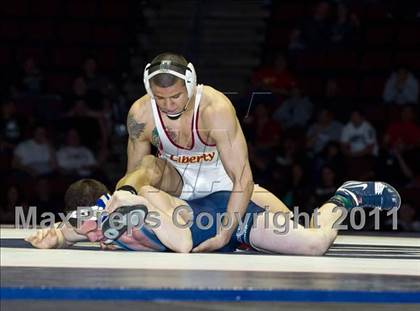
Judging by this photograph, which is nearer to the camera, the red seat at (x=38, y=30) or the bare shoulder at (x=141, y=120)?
the bare shoulder at (x=141, y=120)

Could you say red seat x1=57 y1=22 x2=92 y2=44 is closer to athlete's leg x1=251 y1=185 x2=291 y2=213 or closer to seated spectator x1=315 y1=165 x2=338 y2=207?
seated spectator x1=315 y1=165 x2=338 y2=207

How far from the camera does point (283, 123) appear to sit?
32.0 feet

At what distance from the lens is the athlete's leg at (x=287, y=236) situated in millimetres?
4984

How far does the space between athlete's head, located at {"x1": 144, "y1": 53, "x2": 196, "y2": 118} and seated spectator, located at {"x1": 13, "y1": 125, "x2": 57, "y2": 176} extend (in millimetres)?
4802

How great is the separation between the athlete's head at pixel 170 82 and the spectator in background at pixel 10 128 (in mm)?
5104

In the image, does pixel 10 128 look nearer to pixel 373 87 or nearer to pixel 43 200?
pixel 43 200

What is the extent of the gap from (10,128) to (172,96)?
528 centimetres

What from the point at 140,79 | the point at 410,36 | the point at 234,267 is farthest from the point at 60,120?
the point at 234,267

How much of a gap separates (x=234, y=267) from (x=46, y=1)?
7.72 meters

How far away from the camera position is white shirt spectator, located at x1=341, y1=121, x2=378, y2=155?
9.41 meters

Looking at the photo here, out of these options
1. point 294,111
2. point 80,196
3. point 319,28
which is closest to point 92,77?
point 294,111

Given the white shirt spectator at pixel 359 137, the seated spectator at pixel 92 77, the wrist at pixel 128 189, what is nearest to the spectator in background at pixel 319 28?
the white shirt spectator at pixel 359 137

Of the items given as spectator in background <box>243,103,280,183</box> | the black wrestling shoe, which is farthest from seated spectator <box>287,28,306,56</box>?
the black wrestling shoe

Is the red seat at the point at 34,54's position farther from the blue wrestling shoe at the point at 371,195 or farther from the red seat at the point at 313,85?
the blue wrestling shoe at the point at 371,195
